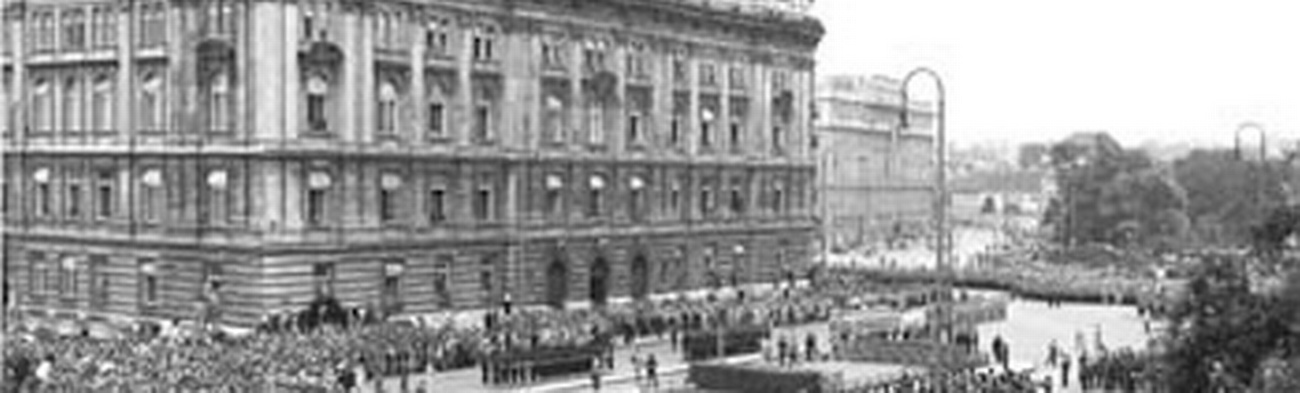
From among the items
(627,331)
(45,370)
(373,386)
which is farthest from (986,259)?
(45,370)

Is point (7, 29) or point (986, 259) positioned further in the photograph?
point (986, 259)

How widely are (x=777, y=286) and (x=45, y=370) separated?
4816cm

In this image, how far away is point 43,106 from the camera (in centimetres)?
6756

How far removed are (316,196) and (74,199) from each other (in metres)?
9.97

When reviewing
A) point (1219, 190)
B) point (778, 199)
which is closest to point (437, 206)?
point (778, 199)

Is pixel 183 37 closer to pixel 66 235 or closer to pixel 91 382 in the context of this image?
pixel 66 235

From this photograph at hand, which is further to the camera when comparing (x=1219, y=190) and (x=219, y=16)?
(x=1219, y=190)

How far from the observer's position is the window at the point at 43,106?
67250 mm

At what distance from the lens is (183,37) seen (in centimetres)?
6238

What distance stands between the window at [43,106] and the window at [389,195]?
11375 mm

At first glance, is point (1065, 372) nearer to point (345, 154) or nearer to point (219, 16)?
point (345, 154)

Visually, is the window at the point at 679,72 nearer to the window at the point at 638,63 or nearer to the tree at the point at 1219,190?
the window at the point at 638,63

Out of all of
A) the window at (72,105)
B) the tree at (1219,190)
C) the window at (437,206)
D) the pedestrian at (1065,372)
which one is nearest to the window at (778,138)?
the window at (437,206)

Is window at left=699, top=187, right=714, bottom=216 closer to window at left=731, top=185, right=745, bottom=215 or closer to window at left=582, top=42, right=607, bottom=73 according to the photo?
window at left=731, top=185, right=745, bottom=215
